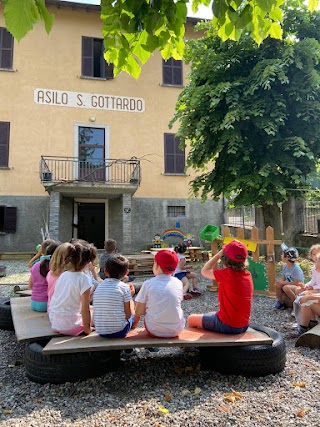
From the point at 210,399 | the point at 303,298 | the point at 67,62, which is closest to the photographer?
the point at 210,399

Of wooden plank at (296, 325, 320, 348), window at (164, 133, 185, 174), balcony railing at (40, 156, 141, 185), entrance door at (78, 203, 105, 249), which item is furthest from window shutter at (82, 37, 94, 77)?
wooden plank at (296, 325, 320, 348)

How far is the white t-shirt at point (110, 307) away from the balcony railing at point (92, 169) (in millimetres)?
11049

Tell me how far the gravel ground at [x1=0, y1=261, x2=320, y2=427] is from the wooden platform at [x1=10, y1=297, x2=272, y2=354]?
340 mm

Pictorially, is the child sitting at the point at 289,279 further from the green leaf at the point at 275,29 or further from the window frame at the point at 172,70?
the window frame at the point at 172,70

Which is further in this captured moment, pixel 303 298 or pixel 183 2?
pixel 303 298

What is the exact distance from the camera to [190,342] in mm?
2881

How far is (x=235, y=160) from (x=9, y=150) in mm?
9893

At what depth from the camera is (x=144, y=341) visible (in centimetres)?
291

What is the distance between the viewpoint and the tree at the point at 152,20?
180 centimetres

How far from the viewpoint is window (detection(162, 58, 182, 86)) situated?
1623 centimetres

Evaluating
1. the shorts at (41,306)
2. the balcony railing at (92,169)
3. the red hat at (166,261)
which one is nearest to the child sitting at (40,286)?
the shorts at (41,306)

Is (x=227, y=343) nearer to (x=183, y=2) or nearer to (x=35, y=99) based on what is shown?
(x=183, y=2)

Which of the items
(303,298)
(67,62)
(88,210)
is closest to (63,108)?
(67,62)

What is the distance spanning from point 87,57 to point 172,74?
403 centimetres
